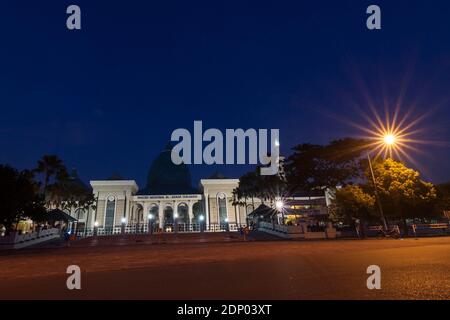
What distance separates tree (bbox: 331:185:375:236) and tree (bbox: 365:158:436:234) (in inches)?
66.7

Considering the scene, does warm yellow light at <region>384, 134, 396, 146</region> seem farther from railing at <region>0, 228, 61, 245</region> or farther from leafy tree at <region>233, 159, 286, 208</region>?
railing at <region>0, 228, 61, 245</region>

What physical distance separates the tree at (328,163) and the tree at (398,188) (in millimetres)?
2506

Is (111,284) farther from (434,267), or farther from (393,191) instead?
(393,191)

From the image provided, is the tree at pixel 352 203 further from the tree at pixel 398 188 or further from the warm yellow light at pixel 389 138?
the warm yellow light at pixel 389 138

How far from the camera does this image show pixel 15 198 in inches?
1161

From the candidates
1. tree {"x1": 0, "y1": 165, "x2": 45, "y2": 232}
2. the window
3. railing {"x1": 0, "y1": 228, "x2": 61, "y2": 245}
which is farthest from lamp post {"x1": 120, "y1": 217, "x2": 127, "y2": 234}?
tree {"x1": 0, "y1": 165, "x2": 45, "y2": 232}

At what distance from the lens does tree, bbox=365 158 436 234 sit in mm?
29133

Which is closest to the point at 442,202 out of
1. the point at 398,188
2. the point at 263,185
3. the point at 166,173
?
the point at 398,188

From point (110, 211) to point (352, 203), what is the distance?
57.1 meters

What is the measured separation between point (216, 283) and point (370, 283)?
3567 mm

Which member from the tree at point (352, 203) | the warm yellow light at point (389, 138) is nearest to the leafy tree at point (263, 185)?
the tree at point (352, 203)

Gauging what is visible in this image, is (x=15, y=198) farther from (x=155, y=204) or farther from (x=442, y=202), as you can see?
(x=442, y=202)

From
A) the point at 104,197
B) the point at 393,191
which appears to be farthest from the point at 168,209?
the point at 393,191

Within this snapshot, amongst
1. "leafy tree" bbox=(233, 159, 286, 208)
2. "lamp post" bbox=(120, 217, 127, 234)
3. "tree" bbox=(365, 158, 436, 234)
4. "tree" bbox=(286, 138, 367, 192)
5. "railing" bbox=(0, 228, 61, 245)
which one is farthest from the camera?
"lamp post" bbox=(120, 217, 127, 234)
